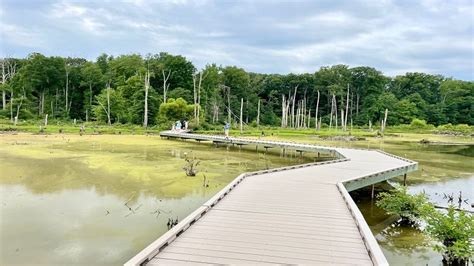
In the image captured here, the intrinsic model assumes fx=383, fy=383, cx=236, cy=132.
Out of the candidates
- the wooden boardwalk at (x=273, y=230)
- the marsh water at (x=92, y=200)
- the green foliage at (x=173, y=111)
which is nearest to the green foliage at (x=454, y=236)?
the wooden boardwalk at (x=273, y=230)

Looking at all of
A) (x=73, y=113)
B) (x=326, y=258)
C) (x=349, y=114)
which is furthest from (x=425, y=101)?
(x=326, y=258)

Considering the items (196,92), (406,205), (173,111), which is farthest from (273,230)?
(196,92)

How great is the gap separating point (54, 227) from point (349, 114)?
6261 cm

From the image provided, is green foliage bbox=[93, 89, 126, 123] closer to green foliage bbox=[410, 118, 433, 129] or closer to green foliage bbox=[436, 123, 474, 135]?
green foliage bbox=[410, 118, 433, 129]

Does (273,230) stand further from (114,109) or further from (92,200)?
(114,109)

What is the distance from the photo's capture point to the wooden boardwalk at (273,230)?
4660 millimetres

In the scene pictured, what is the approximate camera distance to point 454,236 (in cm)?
654

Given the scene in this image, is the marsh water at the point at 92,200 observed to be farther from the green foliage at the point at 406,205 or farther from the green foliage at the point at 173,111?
the green foliage at the point at 173,111

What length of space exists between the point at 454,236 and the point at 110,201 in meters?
7.34

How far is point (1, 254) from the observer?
5898 mm

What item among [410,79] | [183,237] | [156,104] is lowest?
[183,237]

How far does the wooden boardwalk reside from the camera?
15.3 feet

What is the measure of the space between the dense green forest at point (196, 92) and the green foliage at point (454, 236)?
31294 mm

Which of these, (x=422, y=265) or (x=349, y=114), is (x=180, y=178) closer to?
(x=422, y=265)
